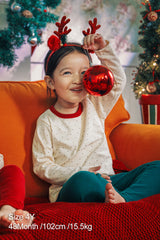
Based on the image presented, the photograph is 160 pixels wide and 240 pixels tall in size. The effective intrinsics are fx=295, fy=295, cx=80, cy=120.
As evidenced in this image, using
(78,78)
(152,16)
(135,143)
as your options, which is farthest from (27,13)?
(135,143)

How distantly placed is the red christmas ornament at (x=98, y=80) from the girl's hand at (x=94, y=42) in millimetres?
139

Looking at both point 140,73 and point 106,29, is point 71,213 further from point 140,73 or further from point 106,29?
point 106,29

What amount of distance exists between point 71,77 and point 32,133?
0.28m

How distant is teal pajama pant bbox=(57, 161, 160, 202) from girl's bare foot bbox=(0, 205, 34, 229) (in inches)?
8.4

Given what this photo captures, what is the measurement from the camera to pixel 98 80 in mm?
1052

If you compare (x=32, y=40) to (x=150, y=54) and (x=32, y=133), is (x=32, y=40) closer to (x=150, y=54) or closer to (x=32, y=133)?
(x=150, y=54)

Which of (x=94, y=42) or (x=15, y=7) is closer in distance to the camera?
(x=94, y=42)

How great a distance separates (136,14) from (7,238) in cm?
298

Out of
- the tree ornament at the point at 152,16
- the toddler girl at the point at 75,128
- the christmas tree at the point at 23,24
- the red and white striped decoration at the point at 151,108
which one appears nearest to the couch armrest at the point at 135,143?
the toddler girl at the point at 75,128

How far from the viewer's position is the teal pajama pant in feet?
2.90

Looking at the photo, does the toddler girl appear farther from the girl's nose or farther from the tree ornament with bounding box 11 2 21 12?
the tree ornament with bounding box 11 2 21 12

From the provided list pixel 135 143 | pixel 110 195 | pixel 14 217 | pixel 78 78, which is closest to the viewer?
pixel 14 217

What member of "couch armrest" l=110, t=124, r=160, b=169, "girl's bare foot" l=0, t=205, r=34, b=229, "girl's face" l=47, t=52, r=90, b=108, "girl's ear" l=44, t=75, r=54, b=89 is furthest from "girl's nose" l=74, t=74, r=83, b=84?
"girl's bare foot" l=0, t=205, r=34, b=229

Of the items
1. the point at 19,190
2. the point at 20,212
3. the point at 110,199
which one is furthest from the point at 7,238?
the point at 110,199
